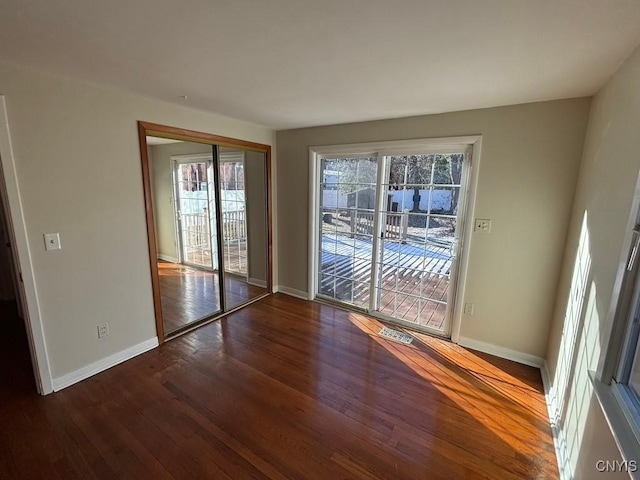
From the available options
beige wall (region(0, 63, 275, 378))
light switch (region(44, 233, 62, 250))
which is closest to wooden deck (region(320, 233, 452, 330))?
beige wall (region(0, 63, 275, 378))

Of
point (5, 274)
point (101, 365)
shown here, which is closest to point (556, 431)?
point (101, 365)

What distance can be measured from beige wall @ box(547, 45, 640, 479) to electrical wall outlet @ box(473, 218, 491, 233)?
60cm

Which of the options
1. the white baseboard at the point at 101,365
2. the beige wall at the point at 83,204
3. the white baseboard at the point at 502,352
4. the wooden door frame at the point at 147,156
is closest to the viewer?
the beige wall at the point at 83,204

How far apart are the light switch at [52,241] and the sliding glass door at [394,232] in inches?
102

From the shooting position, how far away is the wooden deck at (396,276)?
3057mm

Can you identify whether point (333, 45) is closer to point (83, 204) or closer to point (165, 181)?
point (83, 204)

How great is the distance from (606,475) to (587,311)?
0.84 meters

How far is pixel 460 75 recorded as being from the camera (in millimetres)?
1833

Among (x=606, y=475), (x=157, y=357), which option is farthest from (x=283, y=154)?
(x=606, y=475)

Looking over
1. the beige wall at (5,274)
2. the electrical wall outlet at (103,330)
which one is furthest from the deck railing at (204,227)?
the beige wall at (5,274)

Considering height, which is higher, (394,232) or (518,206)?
(518,206)

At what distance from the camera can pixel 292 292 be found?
4.18 meters

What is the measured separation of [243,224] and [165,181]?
3.51 ft

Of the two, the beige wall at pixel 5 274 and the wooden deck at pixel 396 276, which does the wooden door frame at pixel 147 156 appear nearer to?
the wooden deck at pixel 396 276
